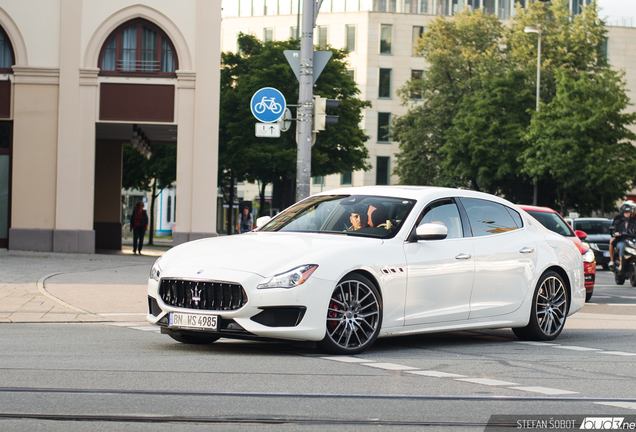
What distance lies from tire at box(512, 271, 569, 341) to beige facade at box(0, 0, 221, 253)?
1536 centimetres

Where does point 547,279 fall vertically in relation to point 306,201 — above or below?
below

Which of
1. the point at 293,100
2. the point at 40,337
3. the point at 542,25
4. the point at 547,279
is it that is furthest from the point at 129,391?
the point at 542,25

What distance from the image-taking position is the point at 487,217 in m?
9.63

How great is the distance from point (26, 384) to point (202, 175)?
1887cm

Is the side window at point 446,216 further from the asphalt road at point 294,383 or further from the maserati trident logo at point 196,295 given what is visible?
the maserati trident logo at point 196,295

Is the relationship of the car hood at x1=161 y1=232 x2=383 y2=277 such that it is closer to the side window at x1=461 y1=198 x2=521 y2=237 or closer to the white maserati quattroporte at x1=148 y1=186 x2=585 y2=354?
the white maserati quattroporte at x1=148 y1=186 x2=585 y2=354

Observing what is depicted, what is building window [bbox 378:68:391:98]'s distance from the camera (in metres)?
80.8

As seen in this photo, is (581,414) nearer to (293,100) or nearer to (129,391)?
(129,391)

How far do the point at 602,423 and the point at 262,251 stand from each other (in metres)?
3.46

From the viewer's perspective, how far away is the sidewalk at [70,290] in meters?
11.6

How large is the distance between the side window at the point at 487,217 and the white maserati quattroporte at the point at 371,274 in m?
0.01

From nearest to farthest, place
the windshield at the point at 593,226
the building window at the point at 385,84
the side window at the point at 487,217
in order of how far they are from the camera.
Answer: the side window at the point at 487,217
the windshield at the point at 593,226
the building window at the point at 385,84

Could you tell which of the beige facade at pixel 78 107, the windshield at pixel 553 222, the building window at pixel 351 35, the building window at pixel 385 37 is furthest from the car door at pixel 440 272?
the building window at pixel 351 35

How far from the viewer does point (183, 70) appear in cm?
2483
